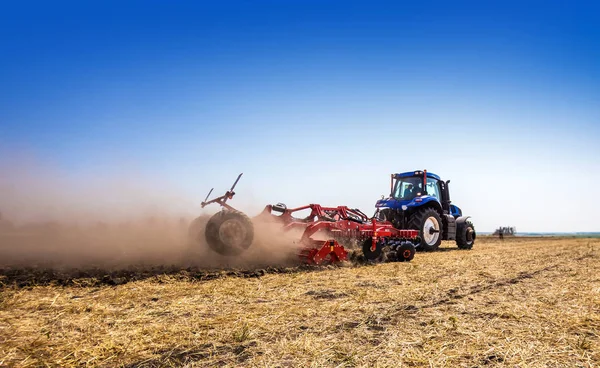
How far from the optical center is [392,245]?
11.0 m

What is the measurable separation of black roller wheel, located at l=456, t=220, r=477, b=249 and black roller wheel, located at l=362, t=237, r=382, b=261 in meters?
7.02

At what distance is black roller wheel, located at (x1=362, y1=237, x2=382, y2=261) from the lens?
10.7m

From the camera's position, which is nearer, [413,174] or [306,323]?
[306,323]

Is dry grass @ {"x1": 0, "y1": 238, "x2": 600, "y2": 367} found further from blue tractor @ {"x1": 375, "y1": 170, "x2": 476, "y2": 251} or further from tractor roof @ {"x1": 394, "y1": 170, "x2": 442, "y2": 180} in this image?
tractor roof @ {"x1": 394, "y1": 170, "x2": 442, "y2": 180}

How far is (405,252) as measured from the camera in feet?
35.1

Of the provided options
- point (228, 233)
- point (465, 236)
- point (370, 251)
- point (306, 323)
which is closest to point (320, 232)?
point (370, 251)

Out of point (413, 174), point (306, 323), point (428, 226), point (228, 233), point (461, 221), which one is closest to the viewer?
point (306, 323)

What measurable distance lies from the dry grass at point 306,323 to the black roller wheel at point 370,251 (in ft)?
11.4

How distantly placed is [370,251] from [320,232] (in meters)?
1.55

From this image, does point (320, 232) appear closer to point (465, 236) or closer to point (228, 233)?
point (228, 233)

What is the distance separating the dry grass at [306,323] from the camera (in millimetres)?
3271

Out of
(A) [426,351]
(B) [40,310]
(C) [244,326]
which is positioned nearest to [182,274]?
(B) [40,310]

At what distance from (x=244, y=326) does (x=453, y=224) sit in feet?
42.1

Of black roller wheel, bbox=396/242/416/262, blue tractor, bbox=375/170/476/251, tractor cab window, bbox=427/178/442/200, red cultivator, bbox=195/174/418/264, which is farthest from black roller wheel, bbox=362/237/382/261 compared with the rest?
tractor cab window, bbox=427/178/442/200
